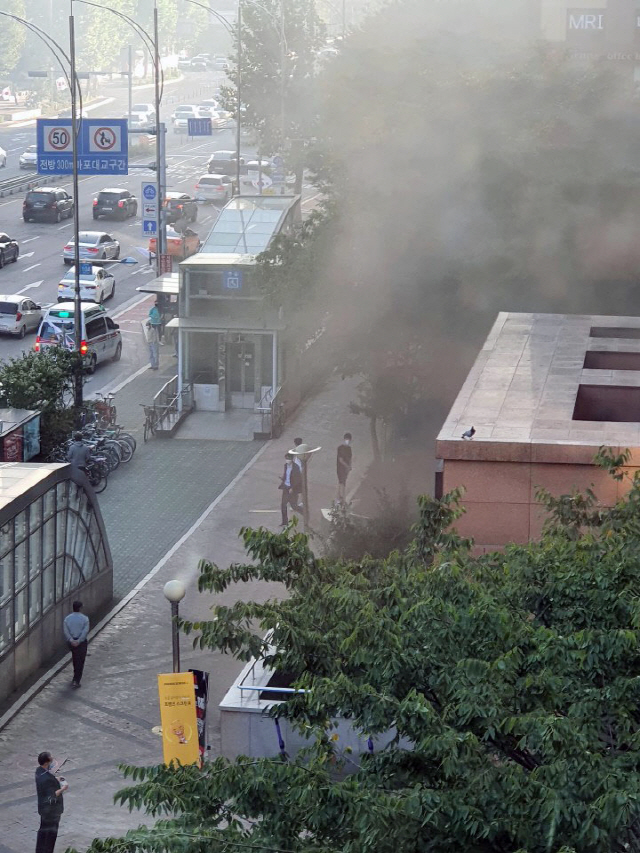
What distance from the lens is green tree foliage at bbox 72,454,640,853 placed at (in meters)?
6.35

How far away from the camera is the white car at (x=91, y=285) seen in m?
39.6

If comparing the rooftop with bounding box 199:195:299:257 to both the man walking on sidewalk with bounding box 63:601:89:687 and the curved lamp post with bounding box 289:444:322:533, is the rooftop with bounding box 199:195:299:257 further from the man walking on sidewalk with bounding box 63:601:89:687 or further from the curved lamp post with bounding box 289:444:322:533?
the man walking on sidewalk with bounding box 63:601:89:687

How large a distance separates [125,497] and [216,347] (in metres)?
7.16

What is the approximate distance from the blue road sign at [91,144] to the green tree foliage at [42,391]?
7753mm

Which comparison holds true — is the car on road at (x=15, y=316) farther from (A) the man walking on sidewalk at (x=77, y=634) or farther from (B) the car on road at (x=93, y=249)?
(A) the man walking on sidewalk at (x=77, y=634)

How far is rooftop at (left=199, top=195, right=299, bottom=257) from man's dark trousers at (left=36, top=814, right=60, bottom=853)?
809 inches

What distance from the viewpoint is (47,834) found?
36.8 ft

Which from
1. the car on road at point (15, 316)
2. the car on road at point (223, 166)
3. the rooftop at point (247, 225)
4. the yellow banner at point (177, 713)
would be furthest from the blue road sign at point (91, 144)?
the car on road at point (223, 166)

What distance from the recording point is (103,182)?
62.3m

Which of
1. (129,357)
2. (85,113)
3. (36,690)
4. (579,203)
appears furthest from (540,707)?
(85,113)

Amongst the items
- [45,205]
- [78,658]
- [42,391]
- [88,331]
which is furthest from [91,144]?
[45,205]

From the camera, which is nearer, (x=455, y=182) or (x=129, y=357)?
(x=455, y=182)

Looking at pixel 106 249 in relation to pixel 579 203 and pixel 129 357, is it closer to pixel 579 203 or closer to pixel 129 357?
pixel 129 357

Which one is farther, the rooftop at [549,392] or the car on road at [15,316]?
the car on road at [15,316]
